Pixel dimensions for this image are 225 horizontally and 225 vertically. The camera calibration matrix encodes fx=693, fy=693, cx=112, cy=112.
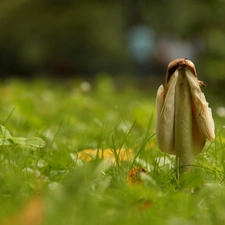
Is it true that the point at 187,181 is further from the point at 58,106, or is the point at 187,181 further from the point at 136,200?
the point at 58,106

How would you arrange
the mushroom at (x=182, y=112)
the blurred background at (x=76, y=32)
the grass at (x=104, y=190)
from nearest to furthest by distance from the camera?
1. the grass at (x=104, y=190)
2. the mushroom at (x=182, y=112)
3. the blurred background at (x=76, y=32)

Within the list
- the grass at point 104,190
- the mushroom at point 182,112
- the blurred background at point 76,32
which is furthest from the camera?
the blurred background at point 76,32

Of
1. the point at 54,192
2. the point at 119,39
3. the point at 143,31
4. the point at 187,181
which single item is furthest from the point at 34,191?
the point at 143,31

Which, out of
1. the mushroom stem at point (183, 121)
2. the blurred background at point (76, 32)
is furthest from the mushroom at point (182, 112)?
the blurred background at point (76, 32)

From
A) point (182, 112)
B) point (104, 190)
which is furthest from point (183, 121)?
point (104, 190)

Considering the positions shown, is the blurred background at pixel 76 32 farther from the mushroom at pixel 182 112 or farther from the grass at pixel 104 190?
the mushroom at pixel 182 112

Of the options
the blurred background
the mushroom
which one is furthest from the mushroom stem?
the blurred background

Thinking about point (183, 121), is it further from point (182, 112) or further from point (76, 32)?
point (76, 32)
